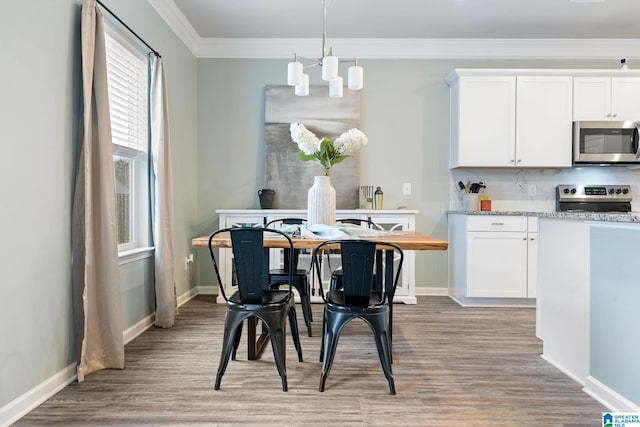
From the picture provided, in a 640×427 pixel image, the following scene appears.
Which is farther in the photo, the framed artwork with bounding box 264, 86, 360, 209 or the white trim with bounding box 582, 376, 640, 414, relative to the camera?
the framed artwork with bounding box 264, 86, 360, 209

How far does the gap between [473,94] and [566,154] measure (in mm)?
1098

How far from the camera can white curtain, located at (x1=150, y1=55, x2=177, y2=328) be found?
2971 millimetres

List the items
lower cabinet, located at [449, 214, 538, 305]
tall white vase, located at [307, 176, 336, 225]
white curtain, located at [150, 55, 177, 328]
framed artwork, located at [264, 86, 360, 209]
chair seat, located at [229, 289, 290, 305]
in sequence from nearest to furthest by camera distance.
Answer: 1. chair seat, located at [229, 289, 290, 305]
2. tall white vase, located at [307, 176, 336, 225]
3. white curtain, located at [150, 55, 177, 328]
4. lower cabinet, located at [449, 214, 538, 305]
5. framed artwork, located at [264, 86, 360, 209]

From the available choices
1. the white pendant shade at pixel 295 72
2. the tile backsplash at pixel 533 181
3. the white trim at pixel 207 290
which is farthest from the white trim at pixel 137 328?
the tile backsplash at pixel 533 181

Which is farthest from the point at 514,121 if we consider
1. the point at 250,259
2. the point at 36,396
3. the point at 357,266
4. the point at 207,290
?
the point at 36,396

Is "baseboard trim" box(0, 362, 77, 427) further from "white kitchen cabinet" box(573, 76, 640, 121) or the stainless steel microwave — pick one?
"white kitchen cabinet" box(573, 76, 640, 121)

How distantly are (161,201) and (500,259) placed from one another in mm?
3088

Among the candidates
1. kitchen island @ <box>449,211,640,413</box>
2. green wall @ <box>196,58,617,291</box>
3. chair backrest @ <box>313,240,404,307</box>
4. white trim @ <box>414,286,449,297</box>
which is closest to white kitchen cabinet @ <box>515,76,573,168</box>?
green wall @ <box>196,58,617,291</box>

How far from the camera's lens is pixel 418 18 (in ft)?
11.8

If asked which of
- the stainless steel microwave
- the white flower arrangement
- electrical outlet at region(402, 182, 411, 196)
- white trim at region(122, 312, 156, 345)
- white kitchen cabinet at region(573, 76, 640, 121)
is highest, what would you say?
white kitchen cabinet at region(573, 76, 640, 121)

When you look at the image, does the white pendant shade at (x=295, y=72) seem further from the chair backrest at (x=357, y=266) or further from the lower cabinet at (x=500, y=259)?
the lower cabinet at (x=500, y=259)

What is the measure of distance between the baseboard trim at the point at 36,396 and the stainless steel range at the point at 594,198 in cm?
447

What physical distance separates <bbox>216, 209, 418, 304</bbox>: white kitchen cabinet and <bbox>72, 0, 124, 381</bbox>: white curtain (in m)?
1.57

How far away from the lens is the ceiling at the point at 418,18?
3342 mm
